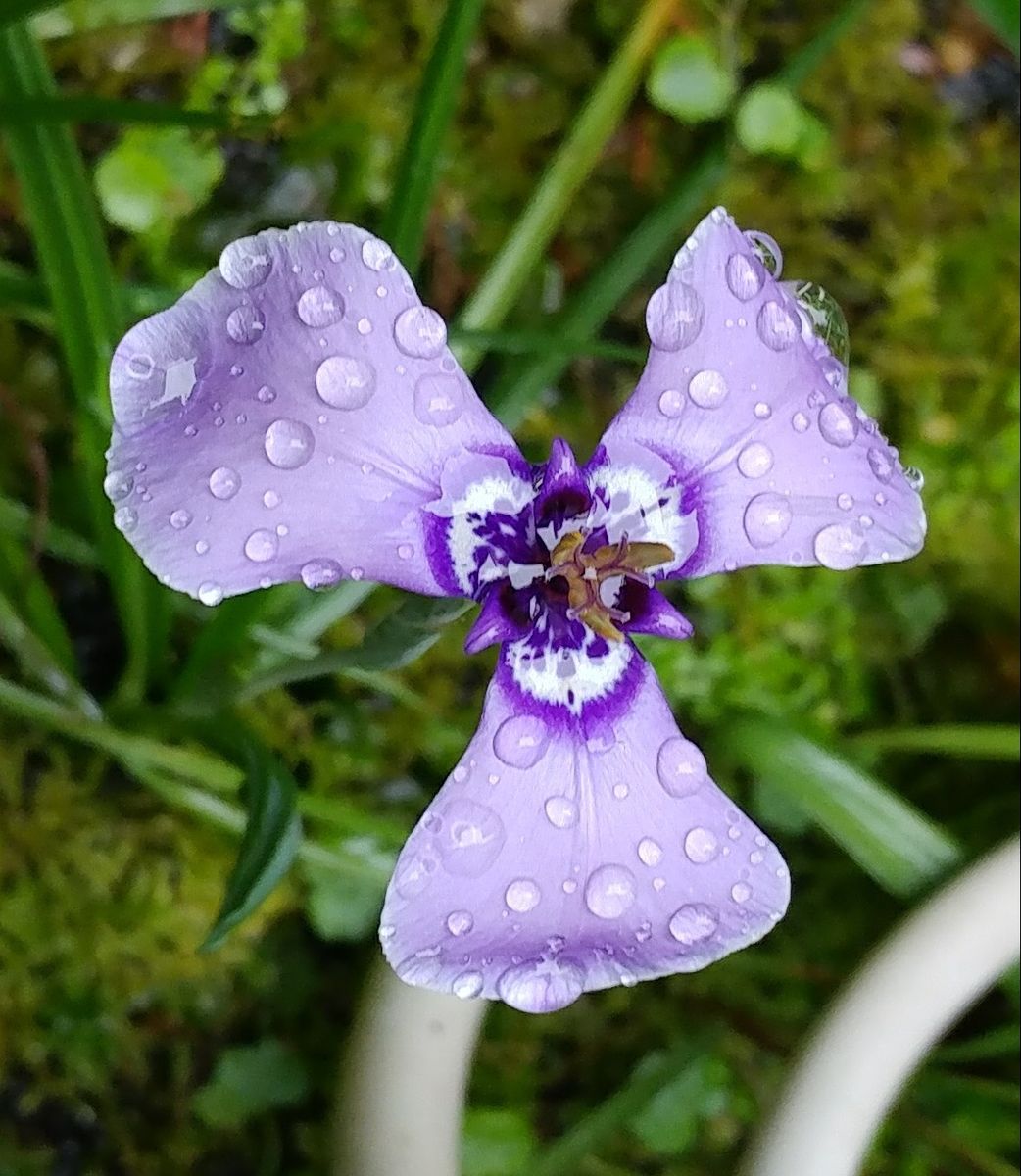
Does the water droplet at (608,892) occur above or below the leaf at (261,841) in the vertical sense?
above

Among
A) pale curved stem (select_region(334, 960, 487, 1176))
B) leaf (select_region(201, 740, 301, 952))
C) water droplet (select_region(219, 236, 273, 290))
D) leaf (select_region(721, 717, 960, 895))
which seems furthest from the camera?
leaf (select_region(721, 717, 960, 895))

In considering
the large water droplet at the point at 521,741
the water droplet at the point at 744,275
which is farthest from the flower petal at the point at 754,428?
the large water droplet at the point at 521,741

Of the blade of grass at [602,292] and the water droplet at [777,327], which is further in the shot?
the blade of grass at [602,292]

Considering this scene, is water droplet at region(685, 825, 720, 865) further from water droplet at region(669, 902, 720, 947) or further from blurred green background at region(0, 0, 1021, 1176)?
blurred green background at region(0, 0, 1021, 1176)

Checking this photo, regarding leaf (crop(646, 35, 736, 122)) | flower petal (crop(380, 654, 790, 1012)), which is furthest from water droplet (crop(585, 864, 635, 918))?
leaf (crop(646, 35, 736, 122))

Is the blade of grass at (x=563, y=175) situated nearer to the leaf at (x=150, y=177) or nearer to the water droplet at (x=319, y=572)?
the leaf at (x=150, y=177)

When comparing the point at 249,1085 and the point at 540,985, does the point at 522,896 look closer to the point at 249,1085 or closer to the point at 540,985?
the point at 540,985

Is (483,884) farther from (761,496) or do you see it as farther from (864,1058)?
(864,1058)
